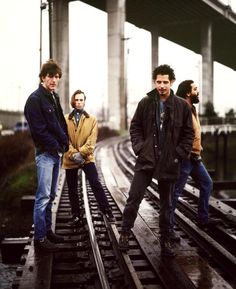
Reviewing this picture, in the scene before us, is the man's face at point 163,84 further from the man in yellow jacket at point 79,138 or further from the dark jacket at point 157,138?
the man in yellow jacket at point 79,138

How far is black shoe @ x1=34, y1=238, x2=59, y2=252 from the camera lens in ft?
18.1

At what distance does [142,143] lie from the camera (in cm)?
519

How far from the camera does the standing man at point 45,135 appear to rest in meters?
5.32

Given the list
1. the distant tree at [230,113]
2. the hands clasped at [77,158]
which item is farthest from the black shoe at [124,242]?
the distant tree at [230,113]

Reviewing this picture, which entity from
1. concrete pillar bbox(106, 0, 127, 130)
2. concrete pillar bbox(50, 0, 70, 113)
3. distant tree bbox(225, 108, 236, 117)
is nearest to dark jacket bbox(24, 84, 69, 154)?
concrete pillar bbox(106, 0, 127, 130)

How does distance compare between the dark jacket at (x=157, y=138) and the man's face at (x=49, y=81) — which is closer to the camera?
the dark jacket at (x=157, y=138)

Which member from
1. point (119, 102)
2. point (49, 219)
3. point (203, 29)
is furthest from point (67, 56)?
point (49, 219)

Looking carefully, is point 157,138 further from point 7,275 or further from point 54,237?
point 7,275

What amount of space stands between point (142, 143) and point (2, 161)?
14.5 metres

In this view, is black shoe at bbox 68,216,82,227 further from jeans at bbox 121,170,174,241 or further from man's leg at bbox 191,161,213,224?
man's leg at bbox 191,161,213,224

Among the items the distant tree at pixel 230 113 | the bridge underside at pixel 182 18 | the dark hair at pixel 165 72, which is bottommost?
the dark hair at pixel 165 72

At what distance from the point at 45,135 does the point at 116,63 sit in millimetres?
41127

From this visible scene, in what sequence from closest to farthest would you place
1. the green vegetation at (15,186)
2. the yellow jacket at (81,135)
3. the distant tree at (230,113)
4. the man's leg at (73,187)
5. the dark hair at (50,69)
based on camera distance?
the dark hair at (50,69) < the yellow jacket at (81,135) < the man's leg at (73,187) < the green vegetation at (15,186) < the distant tree at (230,113)

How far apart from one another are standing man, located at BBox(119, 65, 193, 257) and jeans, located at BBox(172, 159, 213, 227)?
941mm
